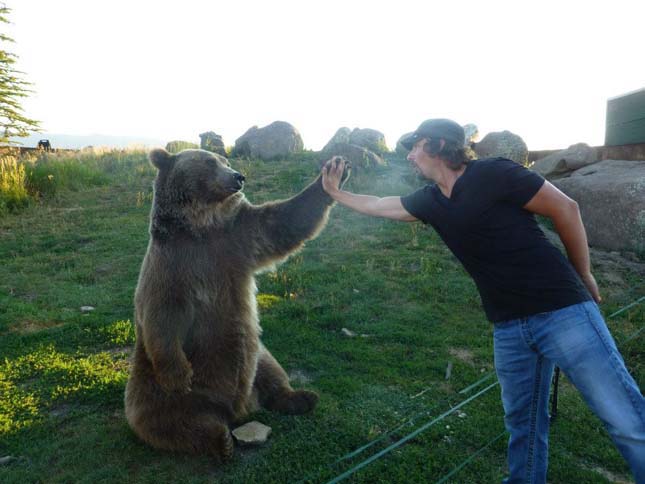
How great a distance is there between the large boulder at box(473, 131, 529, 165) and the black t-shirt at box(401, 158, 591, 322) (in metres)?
8.99

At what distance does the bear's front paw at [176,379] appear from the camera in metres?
3.28

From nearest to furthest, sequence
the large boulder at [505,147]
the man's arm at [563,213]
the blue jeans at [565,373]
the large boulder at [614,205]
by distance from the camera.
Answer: the blue jeans at [565,373], the man's arm at [563,213], the large boulder at [614,205], the large boulder at [505,147]

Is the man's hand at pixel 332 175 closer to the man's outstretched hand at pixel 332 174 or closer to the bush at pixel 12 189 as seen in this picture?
the man's outstretched hand at pixel 332 174

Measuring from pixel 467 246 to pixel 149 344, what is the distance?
2067mm

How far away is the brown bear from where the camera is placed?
3.35 metres

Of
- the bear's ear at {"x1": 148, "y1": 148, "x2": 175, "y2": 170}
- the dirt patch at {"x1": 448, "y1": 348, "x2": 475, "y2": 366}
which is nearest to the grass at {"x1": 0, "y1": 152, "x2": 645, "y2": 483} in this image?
the dirt patch at {"x1": 448, "y1": 348, "x2": 475, "y2": 366}

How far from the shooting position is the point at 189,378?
3.33m

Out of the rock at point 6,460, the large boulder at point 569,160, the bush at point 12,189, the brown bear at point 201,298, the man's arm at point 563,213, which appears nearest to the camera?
the man's arm at point 563,213

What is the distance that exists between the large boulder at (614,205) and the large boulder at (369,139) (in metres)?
6.40

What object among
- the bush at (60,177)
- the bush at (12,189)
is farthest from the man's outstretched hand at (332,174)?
the bush at (60,177)

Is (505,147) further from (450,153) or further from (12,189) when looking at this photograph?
(12,189)

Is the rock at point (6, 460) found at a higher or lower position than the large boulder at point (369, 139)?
lower

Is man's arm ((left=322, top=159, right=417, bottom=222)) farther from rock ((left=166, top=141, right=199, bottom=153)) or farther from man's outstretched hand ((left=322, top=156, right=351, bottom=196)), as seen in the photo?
rock ((left=166, top=141, right=199, bottom=153))

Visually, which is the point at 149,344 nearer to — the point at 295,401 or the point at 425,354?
the point at 295,401
